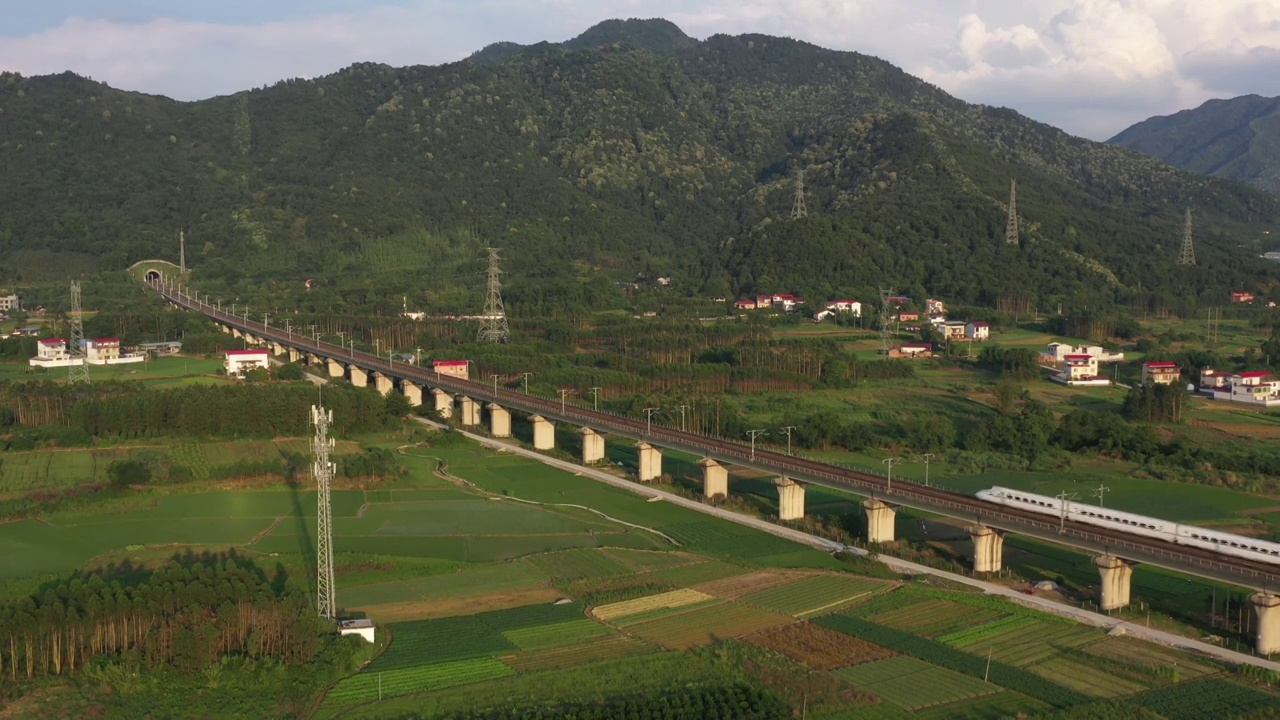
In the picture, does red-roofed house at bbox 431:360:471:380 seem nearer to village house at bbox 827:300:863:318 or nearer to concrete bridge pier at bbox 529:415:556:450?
concrete bridge pier at bbox 529:415:556:450

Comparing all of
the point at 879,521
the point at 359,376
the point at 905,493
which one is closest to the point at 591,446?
the point at 879,521

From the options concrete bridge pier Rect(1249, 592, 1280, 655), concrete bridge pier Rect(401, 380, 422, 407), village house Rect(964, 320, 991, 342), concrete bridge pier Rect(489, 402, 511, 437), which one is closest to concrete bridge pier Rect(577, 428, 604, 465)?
concrete bridge pier Rect(489, 402, 511, 437)

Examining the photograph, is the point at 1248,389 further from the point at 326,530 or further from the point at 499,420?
the point at 326,530

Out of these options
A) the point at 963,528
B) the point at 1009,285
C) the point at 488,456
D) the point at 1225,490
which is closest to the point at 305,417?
the point at 488,456

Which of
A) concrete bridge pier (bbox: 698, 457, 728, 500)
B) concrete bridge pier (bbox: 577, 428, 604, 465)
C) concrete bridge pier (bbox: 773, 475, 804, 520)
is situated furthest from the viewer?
concrete bridge pier (bbox: 577, 428, 604, 465)

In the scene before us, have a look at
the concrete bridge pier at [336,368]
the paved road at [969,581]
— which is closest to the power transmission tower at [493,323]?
the concrete bridge pier at [336,368]
